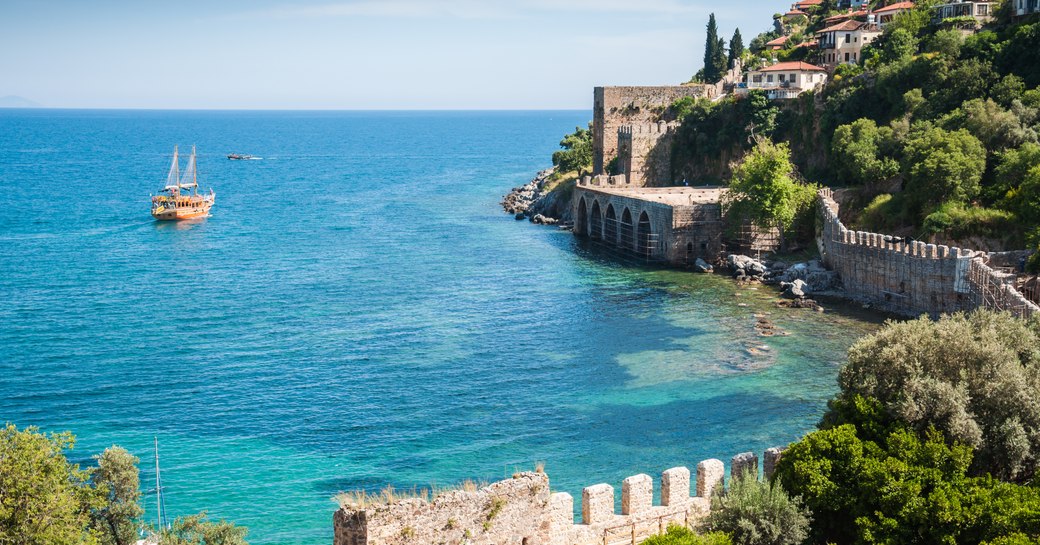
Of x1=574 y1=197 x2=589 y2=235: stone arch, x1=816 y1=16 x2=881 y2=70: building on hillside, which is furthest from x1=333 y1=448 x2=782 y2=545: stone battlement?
x1=816 y1=16 x2=881 y2=70: building on hillside

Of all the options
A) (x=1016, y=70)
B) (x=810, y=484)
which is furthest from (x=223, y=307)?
(x=1016, y=70)

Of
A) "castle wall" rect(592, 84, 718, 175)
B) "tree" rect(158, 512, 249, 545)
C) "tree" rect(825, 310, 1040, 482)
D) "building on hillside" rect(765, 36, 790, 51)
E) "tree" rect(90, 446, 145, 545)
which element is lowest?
"tree" rect(158, 512, 249, 545)

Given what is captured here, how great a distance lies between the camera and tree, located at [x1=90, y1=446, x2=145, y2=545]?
19.8 m

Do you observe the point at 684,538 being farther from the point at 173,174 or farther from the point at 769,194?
the point at 173,174

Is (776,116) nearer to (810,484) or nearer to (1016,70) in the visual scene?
(1016,70)

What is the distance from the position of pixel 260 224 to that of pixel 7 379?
1955 inches

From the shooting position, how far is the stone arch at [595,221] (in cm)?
7450

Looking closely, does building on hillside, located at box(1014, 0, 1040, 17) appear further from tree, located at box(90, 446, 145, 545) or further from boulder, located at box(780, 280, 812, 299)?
tree, located at box(90, 446, 145, 545)

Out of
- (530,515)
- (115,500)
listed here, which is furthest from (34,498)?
(530,515)

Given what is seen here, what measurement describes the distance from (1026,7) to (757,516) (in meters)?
59.9

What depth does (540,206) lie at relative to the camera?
3516 inches

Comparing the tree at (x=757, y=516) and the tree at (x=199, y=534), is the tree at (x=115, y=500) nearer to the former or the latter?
the tree at (x=199, y=534)

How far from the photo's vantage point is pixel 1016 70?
60.2 meters

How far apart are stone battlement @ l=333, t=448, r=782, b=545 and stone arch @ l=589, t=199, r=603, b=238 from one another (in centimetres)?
5565
